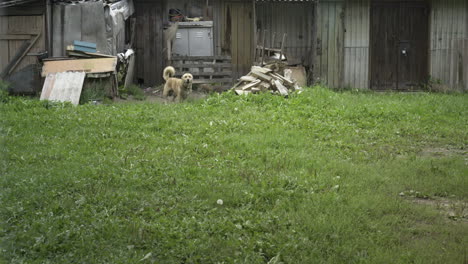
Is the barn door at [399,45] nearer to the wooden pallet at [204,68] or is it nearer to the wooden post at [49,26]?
the wooden pallet at [204,68]

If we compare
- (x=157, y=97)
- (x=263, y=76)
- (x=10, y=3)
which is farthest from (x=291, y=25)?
(x=10, y=3)

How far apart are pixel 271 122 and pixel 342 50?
28.1 feet

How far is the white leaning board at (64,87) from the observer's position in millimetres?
13070

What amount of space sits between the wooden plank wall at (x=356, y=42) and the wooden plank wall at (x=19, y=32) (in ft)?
31.4

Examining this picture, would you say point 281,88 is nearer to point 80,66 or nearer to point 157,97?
point 157,97

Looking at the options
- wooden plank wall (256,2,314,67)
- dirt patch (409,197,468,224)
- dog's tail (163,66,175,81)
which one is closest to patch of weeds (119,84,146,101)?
dog's tail (163,66,175,81)

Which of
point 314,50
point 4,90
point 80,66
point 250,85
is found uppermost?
point 314,50

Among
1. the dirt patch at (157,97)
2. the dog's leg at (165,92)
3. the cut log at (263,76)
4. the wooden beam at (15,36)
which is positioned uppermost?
the wooden beam at (15,36)

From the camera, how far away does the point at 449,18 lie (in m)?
18.4

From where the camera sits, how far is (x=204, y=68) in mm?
17031

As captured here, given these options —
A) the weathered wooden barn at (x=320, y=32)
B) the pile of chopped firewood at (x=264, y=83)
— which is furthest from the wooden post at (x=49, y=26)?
the pile of chopped firewood at (x=264, y=83)

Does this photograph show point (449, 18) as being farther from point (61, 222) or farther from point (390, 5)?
point (61, 222)

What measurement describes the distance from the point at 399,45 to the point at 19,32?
39.8ft

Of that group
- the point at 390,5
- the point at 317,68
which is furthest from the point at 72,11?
the point at 390,5
